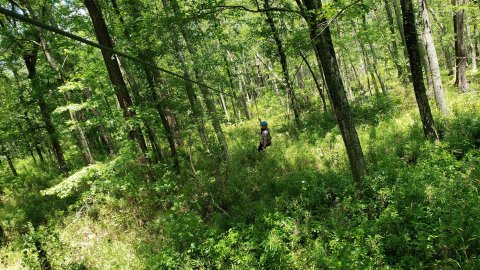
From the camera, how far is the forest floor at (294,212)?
14.1 feet

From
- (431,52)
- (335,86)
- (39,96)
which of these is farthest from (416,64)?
(39,96)

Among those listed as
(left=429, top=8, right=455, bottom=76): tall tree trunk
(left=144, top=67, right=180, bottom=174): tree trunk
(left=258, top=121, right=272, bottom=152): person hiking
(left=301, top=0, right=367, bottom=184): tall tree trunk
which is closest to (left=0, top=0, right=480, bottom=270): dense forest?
(left=301, top=0, right=367, bottom=184): tall tree trunk

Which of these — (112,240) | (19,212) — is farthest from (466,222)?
(19,212)

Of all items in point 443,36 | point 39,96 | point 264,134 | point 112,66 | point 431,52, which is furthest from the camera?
point 443,36

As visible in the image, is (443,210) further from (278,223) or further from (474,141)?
(474,141)

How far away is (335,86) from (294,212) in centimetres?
262

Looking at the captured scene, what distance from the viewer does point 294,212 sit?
5820mm

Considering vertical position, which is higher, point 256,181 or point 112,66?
point 112,66

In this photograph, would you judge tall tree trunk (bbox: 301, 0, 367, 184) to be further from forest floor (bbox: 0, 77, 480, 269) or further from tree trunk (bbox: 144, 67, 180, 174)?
tree trunk (bbox: 144, 67, 180, 174)

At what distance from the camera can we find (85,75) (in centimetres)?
847

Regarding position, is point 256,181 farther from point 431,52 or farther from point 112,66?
point 431,52

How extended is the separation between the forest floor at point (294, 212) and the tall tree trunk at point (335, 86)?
498 mm

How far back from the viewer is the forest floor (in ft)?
14.1

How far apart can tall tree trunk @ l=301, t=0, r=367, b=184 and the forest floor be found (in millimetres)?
498
